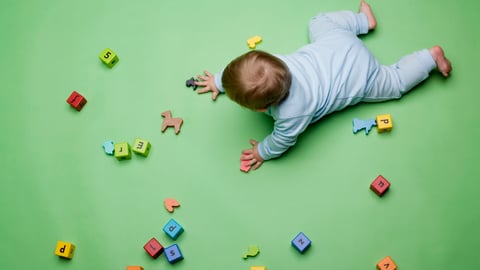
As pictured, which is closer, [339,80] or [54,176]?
[339,80]

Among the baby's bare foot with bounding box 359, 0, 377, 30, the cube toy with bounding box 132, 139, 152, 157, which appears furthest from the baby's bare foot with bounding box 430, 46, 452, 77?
the cube toy with bounding box 132, 139, 152, 157

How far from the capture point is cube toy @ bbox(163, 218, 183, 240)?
4.03 feet

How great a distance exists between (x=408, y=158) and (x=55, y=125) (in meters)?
0.94

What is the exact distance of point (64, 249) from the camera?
1.24 meters

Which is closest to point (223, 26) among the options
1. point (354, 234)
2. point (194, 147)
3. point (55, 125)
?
point (194, 147)

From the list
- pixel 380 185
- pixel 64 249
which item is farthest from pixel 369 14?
pixel 64 249

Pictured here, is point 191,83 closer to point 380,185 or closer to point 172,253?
point 172,253

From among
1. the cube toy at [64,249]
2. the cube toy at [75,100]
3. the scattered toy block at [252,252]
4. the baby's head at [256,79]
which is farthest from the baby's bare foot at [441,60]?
the cube toy at [64,249]

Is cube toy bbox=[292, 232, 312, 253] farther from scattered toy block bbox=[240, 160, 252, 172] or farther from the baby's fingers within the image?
the baby's fingers

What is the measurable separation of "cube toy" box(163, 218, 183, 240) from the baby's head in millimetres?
364

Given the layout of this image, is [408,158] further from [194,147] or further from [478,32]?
[194,147]

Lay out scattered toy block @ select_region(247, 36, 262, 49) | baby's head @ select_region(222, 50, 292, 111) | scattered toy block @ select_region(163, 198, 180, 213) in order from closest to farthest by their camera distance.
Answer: baby's head @ select_region(222, 50, 292, 111)
scattered toy block @ select_region(163, 198, 180, 213)
scattered toy block @ select_region(247, 36, 262, 49)

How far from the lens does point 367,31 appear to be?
1.36m

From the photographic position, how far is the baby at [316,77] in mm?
1056
